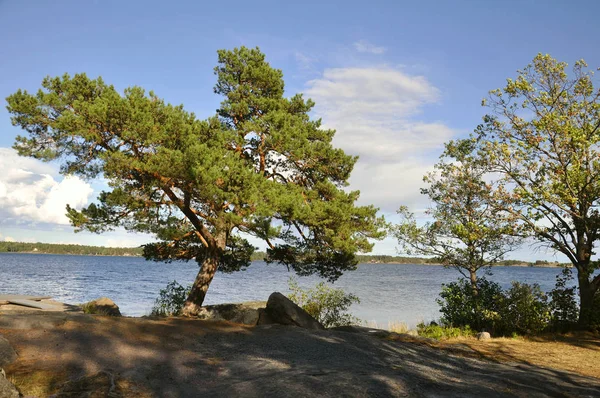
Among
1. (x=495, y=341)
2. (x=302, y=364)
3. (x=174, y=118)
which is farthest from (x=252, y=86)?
(x=495, y=341)

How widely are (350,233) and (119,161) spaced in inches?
343

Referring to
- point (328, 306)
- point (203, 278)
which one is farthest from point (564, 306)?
point (203, 278)

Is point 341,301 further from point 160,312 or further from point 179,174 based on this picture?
point 179,174

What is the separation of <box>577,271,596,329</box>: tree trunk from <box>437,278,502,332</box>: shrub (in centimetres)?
301

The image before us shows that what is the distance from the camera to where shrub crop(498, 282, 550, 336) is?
15008 millimetres

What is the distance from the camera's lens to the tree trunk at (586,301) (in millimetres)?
15469

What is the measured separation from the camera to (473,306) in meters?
16.3

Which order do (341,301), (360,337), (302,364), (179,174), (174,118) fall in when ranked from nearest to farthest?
1. (302,364)
2. (360,337)
3. (179,174)
4. (174,118)
5. (341,301)

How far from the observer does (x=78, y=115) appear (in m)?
13.8

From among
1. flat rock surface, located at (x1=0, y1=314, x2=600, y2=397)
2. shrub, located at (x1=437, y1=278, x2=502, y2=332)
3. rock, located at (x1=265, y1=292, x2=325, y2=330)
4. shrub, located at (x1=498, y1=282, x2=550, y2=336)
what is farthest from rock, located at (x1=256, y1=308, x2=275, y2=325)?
shrub, located at (x1=498, y1=282, x2=550, y2=336)

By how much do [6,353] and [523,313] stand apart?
1593 cm

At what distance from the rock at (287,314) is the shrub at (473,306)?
5709mm

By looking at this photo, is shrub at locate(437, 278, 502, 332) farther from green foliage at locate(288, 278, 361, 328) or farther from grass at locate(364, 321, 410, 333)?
green foliage at locate(288, 278, 361, 328)

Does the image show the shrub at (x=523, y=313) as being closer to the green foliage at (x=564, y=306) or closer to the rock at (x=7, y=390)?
the green foliage at (x=564, y=306)
